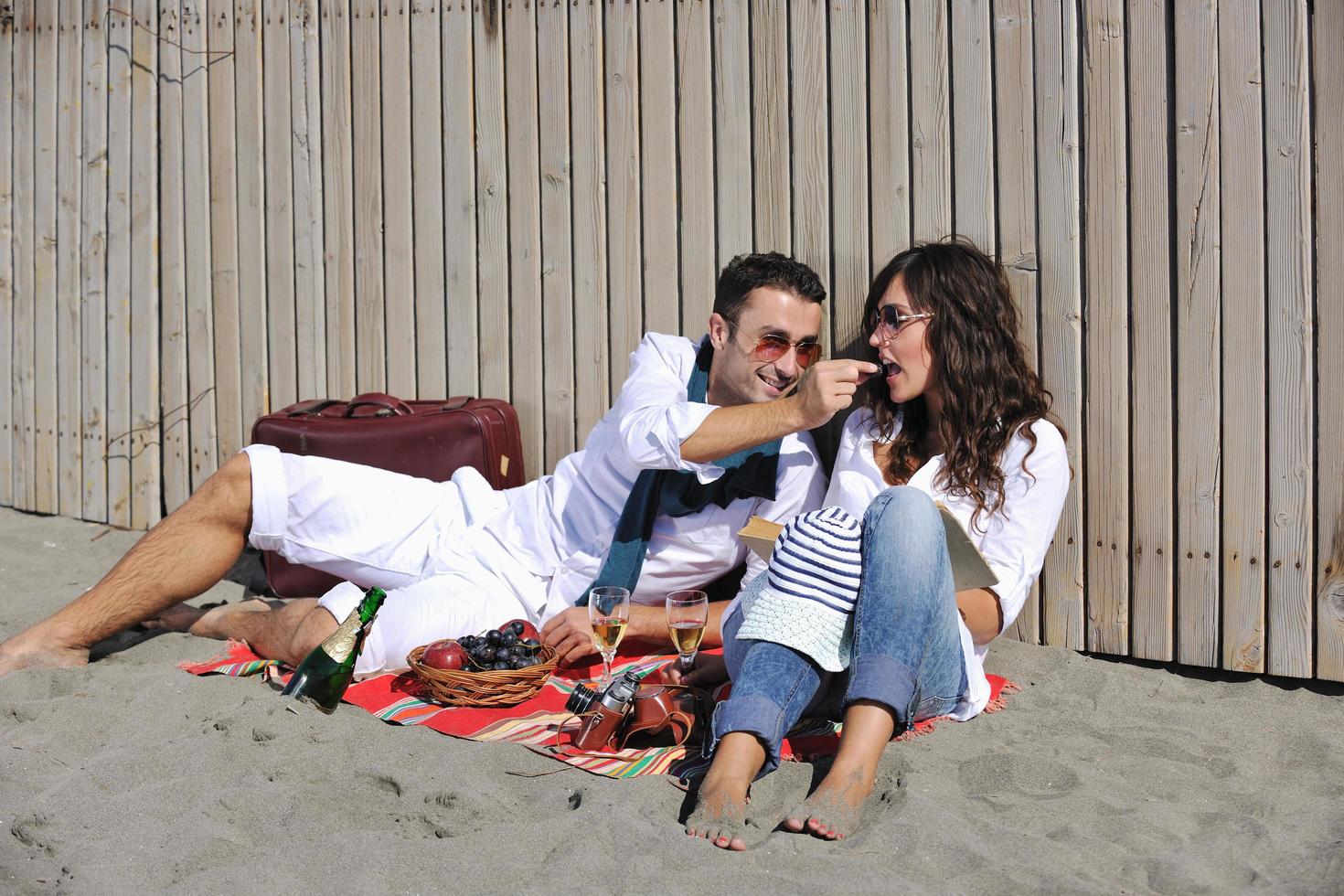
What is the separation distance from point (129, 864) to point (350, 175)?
3068mm

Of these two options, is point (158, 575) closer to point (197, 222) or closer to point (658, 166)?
point (197, 222)

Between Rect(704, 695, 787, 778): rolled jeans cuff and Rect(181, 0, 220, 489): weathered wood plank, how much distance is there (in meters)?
3.24

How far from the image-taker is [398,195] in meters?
4.68

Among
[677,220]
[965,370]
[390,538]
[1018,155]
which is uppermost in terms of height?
[1018,155]

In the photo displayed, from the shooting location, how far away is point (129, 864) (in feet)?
7.72

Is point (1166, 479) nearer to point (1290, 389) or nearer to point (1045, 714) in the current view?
point (1290, 389)

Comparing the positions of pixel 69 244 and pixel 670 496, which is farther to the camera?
pixel 69 244

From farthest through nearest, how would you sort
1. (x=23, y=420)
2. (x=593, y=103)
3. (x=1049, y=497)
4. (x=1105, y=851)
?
(x=23, y=420)
(x=593, y=103)
(x=1049, y=497)
(x=1105, y=851)

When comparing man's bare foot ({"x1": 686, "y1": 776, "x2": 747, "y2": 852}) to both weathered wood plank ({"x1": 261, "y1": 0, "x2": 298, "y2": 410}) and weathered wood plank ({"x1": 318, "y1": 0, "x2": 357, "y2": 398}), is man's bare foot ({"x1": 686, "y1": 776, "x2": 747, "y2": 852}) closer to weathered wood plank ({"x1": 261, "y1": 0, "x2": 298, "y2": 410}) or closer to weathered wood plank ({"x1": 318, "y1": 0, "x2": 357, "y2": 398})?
weathered wood plank ({"x1": 318, "y1": 0, "x2": 357, "y2": 398})

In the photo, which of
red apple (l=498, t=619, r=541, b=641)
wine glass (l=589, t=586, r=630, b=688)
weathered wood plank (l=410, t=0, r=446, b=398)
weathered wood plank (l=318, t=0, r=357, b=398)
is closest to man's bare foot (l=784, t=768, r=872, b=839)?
wine glass (l=589, t=586, r=630, b=688)

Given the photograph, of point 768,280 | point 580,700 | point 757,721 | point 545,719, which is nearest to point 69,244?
point 768,280

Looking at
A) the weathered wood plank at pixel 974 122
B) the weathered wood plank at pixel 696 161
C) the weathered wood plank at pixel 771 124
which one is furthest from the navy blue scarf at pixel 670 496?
the weathered wood plank at pixel 974 122

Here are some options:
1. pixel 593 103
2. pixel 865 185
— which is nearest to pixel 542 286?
pixel 593 103

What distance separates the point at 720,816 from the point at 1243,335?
86.7 inches
